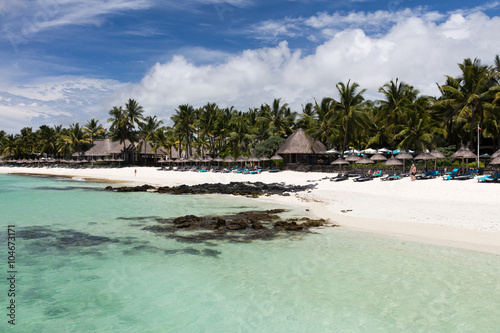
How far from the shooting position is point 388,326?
639 centimetres

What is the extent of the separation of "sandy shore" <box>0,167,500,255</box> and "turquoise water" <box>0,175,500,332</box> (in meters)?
1.38

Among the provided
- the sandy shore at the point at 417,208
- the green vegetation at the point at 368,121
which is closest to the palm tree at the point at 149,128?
the green vegetation at the point at 368,121

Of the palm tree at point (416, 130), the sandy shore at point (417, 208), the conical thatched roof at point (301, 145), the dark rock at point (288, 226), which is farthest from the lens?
the conical thatched roof at point (301, 145)

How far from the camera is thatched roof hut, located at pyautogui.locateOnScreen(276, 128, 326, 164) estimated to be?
4606 cm

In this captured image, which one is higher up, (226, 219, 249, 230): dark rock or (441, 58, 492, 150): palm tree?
(441, 58, 492, 150): palm tree

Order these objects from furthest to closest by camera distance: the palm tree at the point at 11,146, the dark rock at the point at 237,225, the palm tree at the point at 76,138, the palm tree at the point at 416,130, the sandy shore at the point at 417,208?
the palm tree at the point at 11,146 < the palm tree at the point at 76,138 < the palm tree at the point at 416,130 < the dark rock at the point at 237,225 < the sandy shore at the point at 417,208

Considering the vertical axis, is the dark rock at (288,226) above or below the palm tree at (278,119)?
below

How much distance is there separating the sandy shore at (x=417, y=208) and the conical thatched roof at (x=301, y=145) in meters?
17.4

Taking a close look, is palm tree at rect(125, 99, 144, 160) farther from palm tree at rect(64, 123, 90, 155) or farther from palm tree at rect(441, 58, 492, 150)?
palm tree at rect(441, 58, 492, 150)

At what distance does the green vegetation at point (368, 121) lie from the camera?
35.7m

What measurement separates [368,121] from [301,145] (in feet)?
30.6

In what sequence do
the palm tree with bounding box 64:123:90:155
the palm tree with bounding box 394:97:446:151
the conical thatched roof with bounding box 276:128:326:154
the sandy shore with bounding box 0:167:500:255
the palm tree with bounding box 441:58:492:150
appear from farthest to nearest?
the palm tree with bounding box 64:123:90:155 → the conical thatched roof with bounding box 276:128:326:154 → the palm tree with bounding box 394:97:446:151 → the palm tree with bounding box 441:58:492:150 → the sandy shore with bounding box 0:167:500:255

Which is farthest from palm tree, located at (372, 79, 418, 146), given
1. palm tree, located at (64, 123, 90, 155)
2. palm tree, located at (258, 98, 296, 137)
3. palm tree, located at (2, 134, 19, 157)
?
palm tree, located at (2, 134, 19, 157)

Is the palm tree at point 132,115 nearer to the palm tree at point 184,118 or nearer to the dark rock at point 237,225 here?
the palm tree at point 184,118
